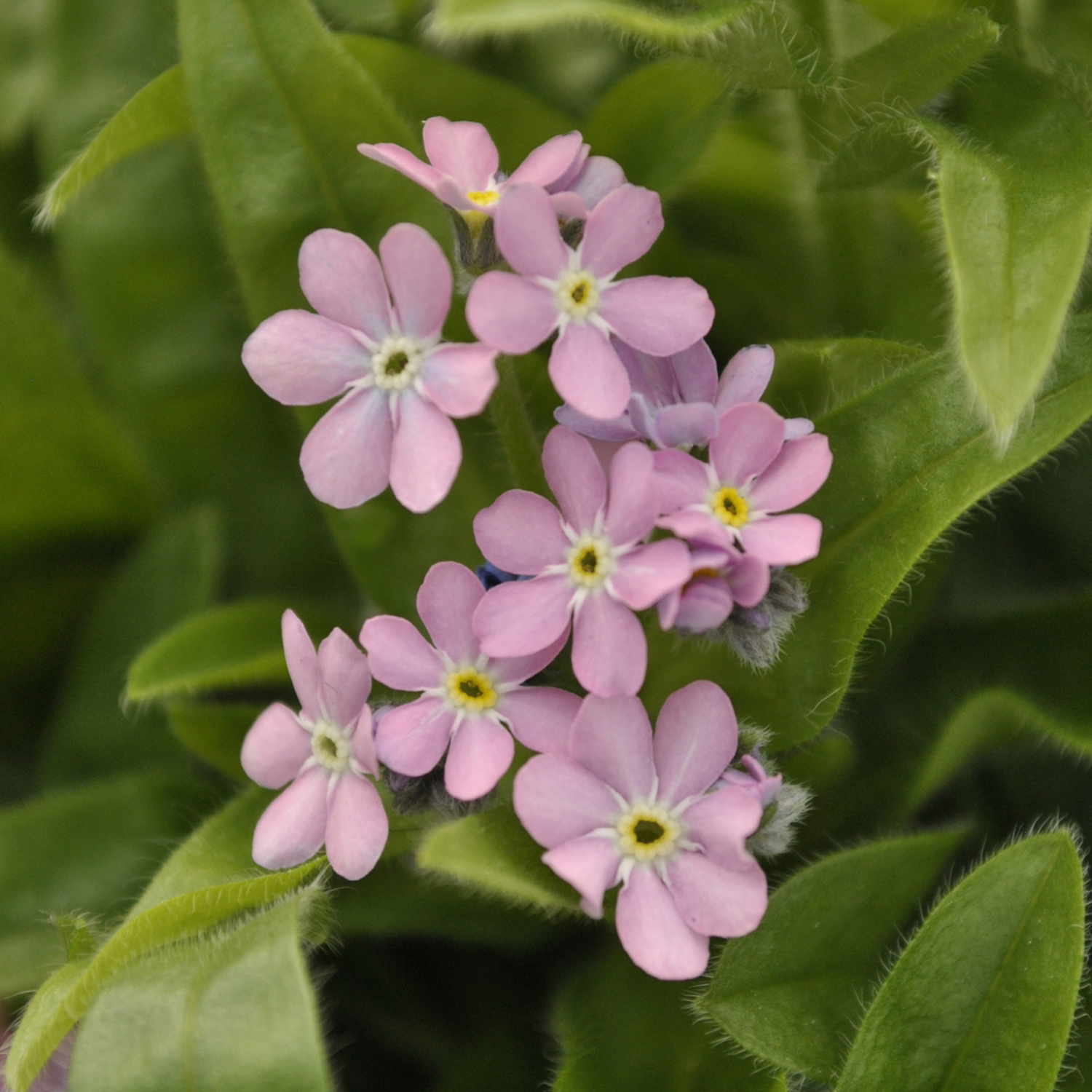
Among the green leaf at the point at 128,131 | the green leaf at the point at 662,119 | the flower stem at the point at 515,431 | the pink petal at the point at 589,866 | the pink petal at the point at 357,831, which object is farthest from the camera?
the green leaf at the point at 662,119

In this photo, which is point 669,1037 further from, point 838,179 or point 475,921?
point 838,179

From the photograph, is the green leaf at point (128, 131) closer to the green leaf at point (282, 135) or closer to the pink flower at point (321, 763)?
the green leaf at point (282, 135)

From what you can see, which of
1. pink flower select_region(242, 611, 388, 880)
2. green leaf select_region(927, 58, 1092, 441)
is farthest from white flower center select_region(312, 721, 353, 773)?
green leaf select_region(927, 58, 1092, 441)

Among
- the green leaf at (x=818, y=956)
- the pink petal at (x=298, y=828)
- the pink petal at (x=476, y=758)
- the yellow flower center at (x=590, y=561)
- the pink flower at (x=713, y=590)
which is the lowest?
the green leaf at (x=818, y=956)

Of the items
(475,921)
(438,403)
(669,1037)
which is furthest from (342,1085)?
(438,403)

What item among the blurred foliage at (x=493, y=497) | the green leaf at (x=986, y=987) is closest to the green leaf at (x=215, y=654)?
the blurred foliage at (x=493, y=497)
